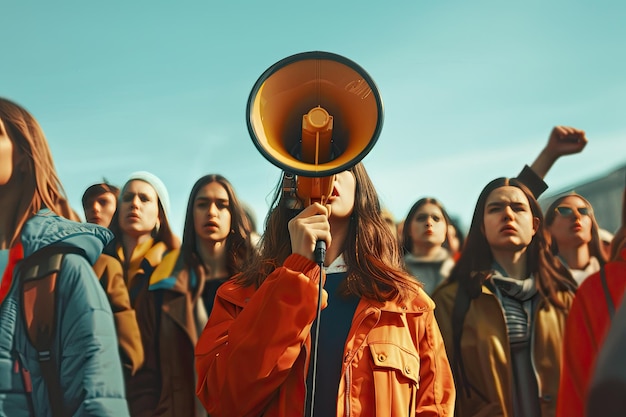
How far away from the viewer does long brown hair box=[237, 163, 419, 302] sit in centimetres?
219

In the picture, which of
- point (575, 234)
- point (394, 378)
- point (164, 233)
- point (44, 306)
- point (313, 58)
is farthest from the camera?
point (575, 234)

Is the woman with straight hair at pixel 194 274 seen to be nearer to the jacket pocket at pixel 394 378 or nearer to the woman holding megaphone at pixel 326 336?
the woman holding megaphone at pixel 326 336

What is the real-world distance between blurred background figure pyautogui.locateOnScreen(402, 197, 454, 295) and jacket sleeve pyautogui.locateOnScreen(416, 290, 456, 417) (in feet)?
5.56

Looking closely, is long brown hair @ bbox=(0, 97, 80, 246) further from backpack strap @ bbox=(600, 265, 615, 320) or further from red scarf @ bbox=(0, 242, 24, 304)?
backpack strap @ bbox=(600, 265, 615, 320)

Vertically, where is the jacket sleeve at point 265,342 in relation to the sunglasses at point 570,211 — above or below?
below

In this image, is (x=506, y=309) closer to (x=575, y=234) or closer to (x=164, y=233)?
(x=575, y=234)

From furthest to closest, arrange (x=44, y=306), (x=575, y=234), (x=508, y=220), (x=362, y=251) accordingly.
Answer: (x=575, y=234)
(x=508, y=220)
(x=44, y=306)
(x=362, y=251)

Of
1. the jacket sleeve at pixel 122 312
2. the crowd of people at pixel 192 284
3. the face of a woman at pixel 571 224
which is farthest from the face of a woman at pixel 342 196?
the face of a woman at pixel 571 224

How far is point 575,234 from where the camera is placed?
397 cm

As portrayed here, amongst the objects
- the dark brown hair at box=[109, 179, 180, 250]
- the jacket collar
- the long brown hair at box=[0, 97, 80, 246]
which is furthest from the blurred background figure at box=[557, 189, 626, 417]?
the long brown hair at box=[0, 97, 80, 246]

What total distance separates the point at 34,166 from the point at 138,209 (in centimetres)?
57

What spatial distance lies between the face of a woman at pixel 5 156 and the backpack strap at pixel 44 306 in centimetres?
43

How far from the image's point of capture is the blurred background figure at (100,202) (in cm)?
365

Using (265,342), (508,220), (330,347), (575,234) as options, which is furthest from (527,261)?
(265,342)
